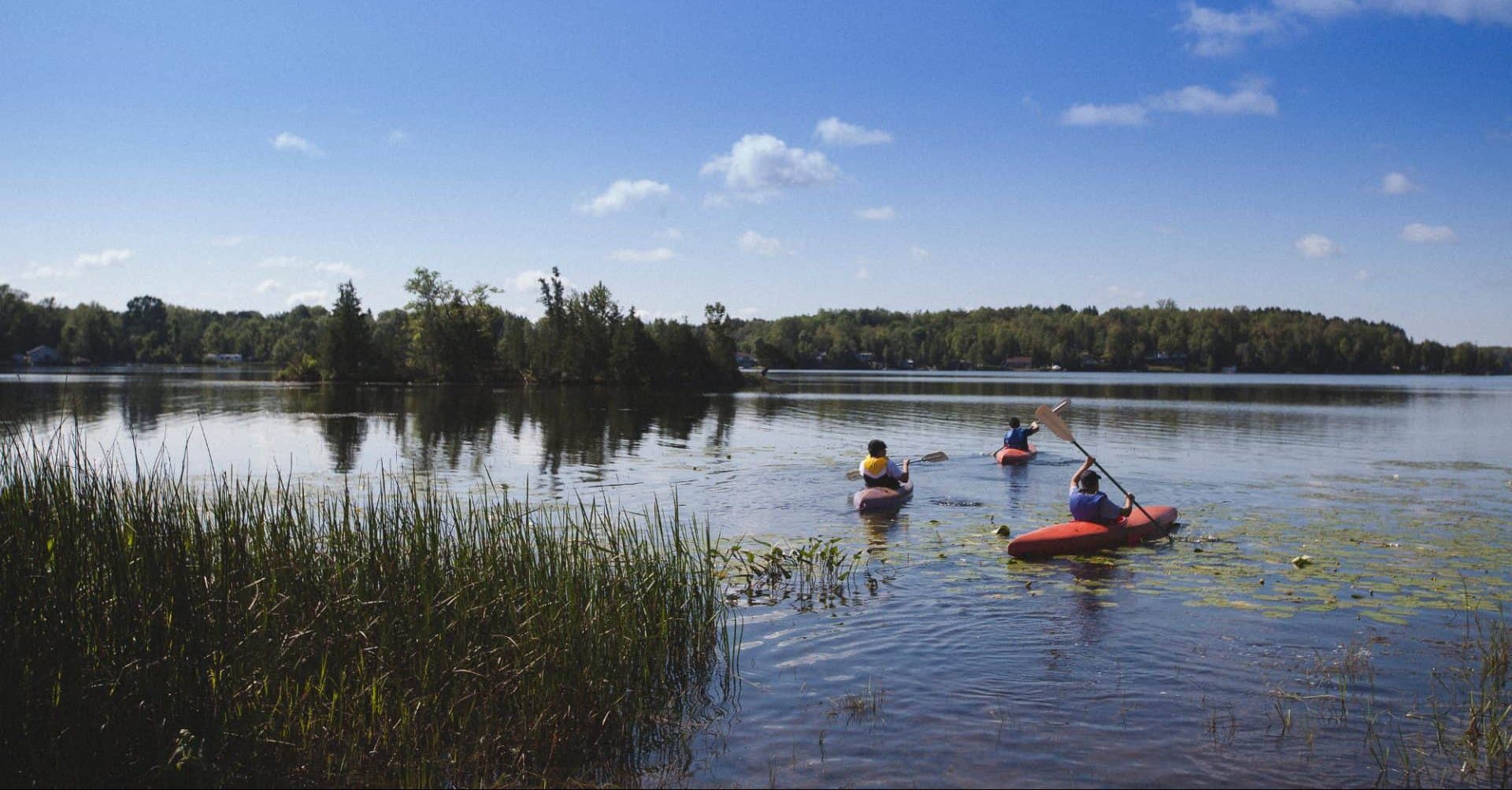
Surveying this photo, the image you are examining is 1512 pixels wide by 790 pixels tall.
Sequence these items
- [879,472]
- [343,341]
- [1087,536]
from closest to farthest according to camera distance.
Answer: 1. [1087,536]
2. [879,472]
3. [343,341]

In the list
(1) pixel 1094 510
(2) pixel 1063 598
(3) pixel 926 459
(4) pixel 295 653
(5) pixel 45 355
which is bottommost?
(2) pixel 1063 598

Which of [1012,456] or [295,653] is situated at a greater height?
[295,653]

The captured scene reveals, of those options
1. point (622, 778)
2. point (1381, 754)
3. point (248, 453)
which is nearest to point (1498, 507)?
point (1381, 754)

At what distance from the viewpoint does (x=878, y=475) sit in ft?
67.5

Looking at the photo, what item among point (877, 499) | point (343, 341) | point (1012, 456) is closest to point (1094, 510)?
point (877, 499)

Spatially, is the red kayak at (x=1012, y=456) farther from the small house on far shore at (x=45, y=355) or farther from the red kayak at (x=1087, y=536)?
the small house on far shore at (x=45, y=355)

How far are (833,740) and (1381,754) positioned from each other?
13.5ft

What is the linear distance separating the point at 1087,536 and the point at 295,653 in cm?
1178

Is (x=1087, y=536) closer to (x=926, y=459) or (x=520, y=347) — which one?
(x=926, y=459)

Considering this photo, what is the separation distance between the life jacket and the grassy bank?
12242 mm

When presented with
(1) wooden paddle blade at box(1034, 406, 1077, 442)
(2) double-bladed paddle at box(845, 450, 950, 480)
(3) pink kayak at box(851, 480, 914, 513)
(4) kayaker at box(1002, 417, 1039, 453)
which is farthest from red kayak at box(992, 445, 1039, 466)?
(1) wooden paddle blade at box(1034, 406, 1077, 442)

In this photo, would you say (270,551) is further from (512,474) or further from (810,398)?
(810,398)

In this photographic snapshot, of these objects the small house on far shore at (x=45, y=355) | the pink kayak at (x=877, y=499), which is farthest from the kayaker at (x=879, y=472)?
the small house on far shore at (x=45, y=355)

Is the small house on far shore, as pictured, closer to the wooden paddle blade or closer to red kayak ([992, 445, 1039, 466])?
red kayak ([992, 445, 1039, 466])
